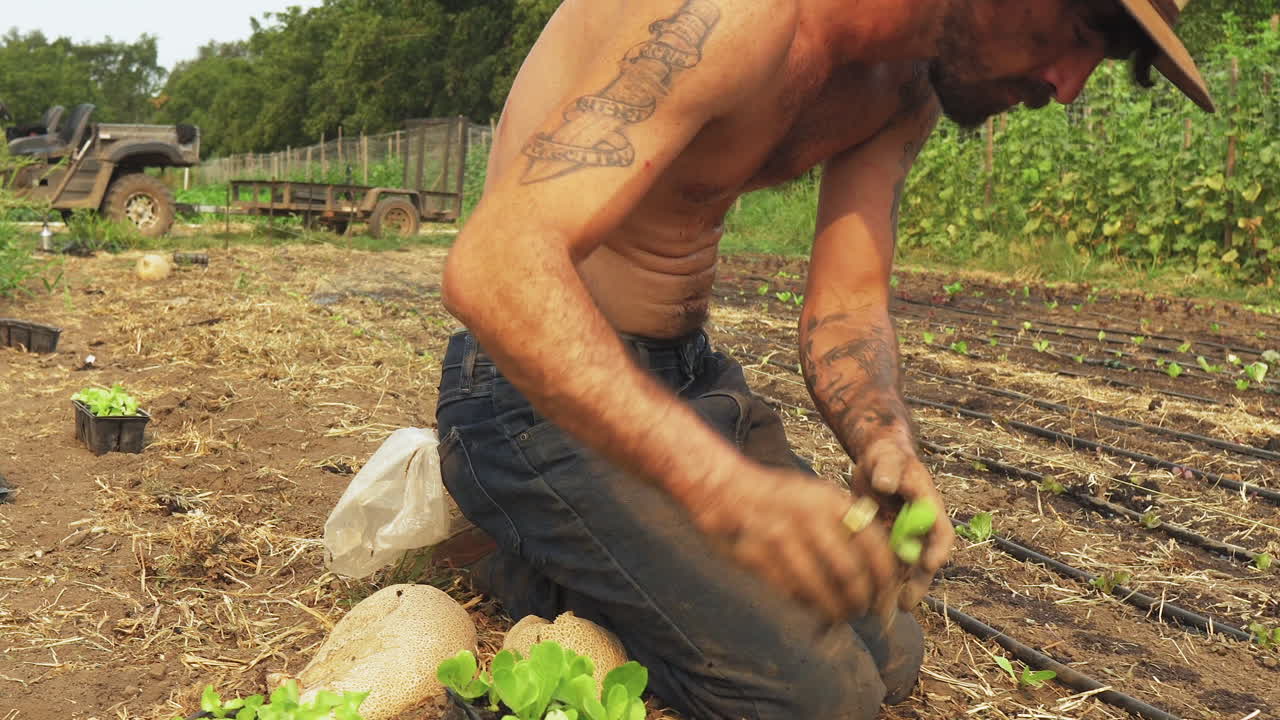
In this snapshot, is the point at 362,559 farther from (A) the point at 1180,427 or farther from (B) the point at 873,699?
(A) the point at 1180,427

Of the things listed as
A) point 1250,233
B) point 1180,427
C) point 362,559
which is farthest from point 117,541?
point 1250,233

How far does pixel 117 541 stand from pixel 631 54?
213 cm

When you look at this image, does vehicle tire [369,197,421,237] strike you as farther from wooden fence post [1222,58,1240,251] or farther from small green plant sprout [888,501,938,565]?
small green plant sprout [888,501,938,565]

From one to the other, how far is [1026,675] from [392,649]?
1.36 meters

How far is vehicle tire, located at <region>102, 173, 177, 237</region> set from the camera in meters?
11.9

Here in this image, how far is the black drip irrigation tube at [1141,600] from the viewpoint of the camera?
2.62 meters

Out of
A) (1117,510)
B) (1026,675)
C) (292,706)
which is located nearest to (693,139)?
(292,706)

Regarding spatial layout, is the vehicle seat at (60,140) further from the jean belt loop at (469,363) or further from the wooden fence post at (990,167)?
the jean belt loop at (469,363)

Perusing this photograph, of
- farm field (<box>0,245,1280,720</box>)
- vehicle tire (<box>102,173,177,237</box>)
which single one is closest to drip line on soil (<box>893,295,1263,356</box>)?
farm field (<box>0,245,1280,720</box>)

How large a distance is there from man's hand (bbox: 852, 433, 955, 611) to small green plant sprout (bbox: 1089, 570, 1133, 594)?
1.17 metres

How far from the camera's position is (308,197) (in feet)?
44.0

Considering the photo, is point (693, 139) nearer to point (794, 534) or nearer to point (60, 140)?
point (794, 534)

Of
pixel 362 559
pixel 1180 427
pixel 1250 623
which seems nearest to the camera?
pixel 362 559

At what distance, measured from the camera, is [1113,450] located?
4.05 meters
